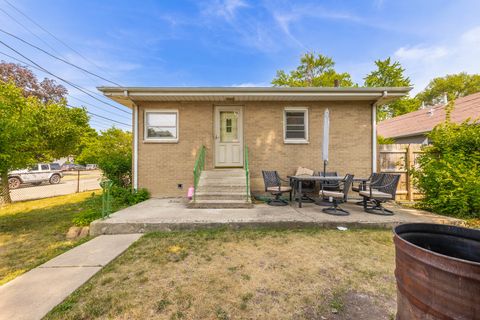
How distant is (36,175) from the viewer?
46.3ft

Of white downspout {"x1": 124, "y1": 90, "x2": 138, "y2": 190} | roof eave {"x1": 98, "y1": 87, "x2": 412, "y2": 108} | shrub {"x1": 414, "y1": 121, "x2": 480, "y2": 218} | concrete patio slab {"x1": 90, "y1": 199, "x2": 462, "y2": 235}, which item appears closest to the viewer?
concrete patio slab {"x1": 90, "y1": 199, "x2": 462, "y2": 235}

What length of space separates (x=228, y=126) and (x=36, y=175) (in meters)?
15.3

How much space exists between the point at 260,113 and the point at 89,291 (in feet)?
20.9

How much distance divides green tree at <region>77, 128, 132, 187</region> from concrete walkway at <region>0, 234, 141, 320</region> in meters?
4.76

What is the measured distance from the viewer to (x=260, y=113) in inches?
287

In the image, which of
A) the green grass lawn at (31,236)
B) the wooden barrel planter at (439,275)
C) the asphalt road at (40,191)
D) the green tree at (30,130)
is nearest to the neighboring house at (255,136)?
the green grass lawn at (31,236)

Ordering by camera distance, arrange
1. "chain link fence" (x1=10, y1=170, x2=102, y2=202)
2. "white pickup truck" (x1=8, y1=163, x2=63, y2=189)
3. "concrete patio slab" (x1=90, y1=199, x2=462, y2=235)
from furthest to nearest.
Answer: "white pickup truck" (x1=8, y1=163, x2=63, y2=189), "chain link fence" (x1=10, y1=170, x2=102, y2=202), "concrete patio slab" (x1=90, y1=199, x2=462, y2=235)

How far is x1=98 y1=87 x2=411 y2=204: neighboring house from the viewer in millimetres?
7141

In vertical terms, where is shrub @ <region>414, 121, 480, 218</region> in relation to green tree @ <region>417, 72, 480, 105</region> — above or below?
below

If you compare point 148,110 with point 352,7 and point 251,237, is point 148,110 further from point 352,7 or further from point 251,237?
point 352,7

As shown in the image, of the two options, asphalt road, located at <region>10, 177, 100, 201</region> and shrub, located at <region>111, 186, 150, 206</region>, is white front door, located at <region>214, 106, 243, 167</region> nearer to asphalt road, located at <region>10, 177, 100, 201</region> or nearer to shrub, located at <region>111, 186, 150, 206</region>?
shrub, located at <region>111, 186, 150, 206</region>

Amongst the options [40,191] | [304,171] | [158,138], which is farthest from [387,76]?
[40,191]

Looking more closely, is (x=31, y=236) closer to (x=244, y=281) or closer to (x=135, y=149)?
(x=135, y=149)

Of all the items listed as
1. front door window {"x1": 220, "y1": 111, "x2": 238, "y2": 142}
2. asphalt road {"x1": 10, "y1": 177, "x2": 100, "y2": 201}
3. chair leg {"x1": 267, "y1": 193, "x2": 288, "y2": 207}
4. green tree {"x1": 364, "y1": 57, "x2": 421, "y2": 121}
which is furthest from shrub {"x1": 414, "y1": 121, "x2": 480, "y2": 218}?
green tree {"x1": 364, "y1": 57, "x2": 421, "y2": 121}
